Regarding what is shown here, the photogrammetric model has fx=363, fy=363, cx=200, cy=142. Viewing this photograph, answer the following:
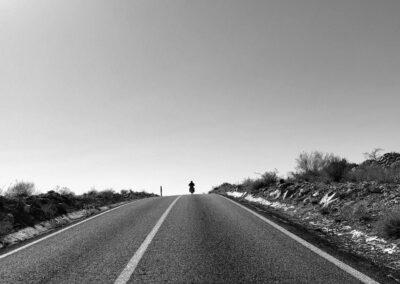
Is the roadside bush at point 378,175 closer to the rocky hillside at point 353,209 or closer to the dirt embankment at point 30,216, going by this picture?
the rocky hillside at point 353,209

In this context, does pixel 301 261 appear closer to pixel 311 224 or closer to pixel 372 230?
pixel 372 230

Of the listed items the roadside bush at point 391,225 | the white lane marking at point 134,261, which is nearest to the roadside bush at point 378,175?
the roadside bush at point 391,225

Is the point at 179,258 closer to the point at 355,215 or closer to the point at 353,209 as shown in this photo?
the point at 355,215

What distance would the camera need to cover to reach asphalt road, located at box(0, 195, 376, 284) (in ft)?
16.9

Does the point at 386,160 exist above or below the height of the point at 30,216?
above

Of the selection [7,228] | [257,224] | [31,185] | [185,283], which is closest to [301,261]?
[185,283]

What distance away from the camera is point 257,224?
963cm

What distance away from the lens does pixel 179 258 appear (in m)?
6.18

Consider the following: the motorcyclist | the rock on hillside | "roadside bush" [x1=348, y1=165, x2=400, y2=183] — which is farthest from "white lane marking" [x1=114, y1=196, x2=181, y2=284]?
the motorcyclist

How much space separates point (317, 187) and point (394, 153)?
11.9 metres

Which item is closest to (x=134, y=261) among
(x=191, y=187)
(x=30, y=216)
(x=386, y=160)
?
(x=30, y=216)

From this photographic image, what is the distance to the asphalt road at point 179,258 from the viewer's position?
5152 millimetres

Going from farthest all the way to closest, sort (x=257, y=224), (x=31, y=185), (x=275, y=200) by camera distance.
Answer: (x=31, y=185)
(x=275, y=200)
(x=257, y=224)

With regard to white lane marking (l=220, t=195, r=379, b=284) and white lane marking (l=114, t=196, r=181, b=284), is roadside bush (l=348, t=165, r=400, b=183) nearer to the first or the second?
white lane marking (l=220, t=195, r=379, b=284)
